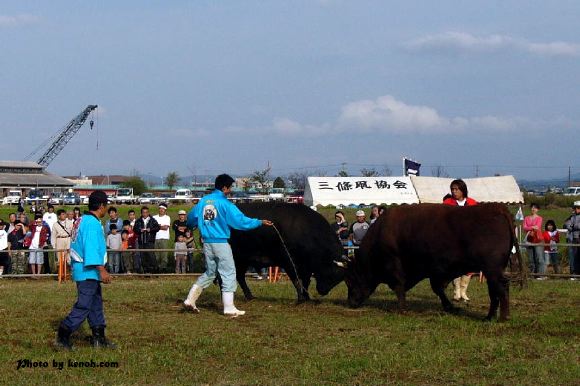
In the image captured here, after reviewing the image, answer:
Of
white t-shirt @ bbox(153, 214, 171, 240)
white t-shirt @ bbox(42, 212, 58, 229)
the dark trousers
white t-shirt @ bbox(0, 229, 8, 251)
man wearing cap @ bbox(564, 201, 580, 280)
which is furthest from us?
white t-shirt @ bbox(42, 212, 58, 229)

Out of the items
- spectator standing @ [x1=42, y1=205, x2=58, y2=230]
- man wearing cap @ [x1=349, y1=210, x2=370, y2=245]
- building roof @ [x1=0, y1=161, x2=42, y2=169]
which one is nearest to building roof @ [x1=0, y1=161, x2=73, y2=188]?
building roof @ [x1=0, y1=161, x2=42, y2=169]

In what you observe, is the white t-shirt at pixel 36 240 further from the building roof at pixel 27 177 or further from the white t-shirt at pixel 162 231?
the building roof at pixel 27 177

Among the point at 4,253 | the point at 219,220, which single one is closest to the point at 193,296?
the point at 219,220

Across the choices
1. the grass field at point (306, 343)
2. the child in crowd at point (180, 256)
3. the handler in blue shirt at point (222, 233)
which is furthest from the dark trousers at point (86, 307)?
the child in crowd at point (180, 256)

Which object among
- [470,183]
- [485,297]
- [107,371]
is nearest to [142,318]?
[107,371]

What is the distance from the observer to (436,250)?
10.6 m

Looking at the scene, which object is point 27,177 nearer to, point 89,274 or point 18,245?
point 18,245

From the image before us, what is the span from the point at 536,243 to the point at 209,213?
973 cm

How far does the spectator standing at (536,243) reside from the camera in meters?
17.6

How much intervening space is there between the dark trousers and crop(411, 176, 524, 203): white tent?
2271 centimetres

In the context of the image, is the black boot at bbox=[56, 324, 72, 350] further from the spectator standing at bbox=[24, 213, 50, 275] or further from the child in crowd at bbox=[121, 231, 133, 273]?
the spectator standing at bbox=[24, 213, 50, 275]

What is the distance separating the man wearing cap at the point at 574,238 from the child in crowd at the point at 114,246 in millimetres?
10565

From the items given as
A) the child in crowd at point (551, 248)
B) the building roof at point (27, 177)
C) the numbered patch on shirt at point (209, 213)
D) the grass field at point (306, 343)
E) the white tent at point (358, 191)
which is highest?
the building roof at point (27, 177)

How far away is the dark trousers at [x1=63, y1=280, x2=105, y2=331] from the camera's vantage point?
8281 mm
